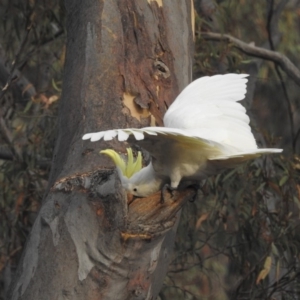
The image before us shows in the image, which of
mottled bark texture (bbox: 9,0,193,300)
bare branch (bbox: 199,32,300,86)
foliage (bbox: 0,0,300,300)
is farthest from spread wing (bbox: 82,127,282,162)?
bare branch (bbox: 199,32,300,86)

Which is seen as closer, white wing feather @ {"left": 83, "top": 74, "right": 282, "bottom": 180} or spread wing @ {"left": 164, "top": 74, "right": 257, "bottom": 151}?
white wing feather @ {"left": 83, "top": 74, "right": 282, "bottom": 180}

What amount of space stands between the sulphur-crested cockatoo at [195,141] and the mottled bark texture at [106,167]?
44mm

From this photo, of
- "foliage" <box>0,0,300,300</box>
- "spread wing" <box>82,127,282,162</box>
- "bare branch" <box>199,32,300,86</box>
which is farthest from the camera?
"bare branch" <box>199,32,300,86</box>

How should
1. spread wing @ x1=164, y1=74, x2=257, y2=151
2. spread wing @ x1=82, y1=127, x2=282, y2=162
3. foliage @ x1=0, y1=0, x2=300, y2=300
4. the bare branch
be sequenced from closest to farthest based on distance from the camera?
spread wing @ x1=82, y1=127, x2=282, y2=162
spread wing @ x1=164, y1=74, x2=257, y2=151
foliage @ x1=0, y1=0, x2=300, y2=300
the bare branch

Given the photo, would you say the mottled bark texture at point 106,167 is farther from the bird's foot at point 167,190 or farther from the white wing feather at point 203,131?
the white wing feather at point 203,131

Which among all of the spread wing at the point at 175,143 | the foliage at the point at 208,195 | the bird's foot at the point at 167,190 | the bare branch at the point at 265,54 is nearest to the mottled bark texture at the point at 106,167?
the bird's foot at the point at 167,190

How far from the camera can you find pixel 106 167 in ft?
5.48

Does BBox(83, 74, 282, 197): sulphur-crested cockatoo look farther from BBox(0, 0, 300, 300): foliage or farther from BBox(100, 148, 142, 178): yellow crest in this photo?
BBox(0, 0, 300, 300): foliage

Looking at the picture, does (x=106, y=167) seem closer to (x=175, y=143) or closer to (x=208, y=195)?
(x=175, y=143)

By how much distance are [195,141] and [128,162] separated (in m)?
0.27

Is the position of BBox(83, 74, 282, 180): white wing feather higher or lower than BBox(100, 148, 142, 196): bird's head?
→ higher

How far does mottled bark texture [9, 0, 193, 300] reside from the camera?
4.96 ft

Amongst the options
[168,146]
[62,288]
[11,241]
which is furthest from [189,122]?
[11,241]

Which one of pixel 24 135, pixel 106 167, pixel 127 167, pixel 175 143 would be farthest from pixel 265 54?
pixel 175 143
